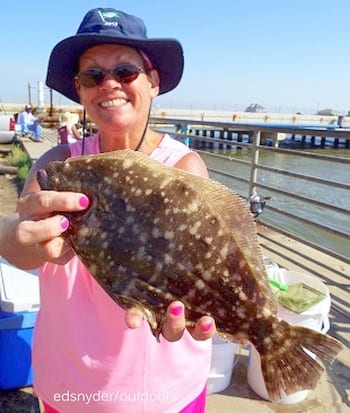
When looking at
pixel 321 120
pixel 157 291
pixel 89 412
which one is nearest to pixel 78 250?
pixel 157 291

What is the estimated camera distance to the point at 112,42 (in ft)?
5.92

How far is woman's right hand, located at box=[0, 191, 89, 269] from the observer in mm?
1461

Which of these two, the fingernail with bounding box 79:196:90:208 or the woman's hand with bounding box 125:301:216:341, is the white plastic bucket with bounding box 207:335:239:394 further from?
the fingernail with bounding box 79:196:90:208

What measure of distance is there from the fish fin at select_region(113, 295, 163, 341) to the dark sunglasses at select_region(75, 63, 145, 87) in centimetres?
92

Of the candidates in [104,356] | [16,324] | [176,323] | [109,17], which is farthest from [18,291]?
[109,17]

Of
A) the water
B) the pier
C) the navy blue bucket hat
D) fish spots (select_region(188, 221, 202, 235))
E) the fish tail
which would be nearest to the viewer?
fish spots (select_region(188, 221, 202, 235))

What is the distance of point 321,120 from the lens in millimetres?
56906

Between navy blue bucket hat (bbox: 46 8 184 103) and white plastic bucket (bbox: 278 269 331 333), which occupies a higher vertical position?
navy blue bucket hat (bbox: 46 8 184 103)

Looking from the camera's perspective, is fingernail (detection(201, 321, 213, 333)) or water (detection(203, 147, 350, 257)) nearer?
fingernail (detection(201, 321, 213, 333))

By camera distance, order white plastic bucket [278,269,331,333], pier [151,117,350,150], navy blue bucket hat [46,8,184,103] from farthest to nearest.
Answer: pier [151,117,350,150] < white plastic bucket [278,269,331,333] < navy blue bucket hat [46,8,184,103]

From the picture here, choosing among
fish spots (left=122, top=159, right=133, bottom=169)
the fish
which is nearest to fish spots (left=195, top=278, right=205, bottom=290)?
the fish

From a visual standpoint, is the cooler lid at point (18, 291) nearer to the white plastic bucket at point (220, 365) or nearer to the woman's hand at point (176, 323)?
the white plastic bucket at point (220, 365)

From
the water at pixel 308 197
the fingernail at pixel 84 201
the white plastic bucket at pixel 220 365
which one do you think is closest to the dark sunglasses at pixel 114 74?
the fingernail at pixel 84 201

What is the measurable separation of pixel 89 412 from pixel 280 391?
0.80 meters
